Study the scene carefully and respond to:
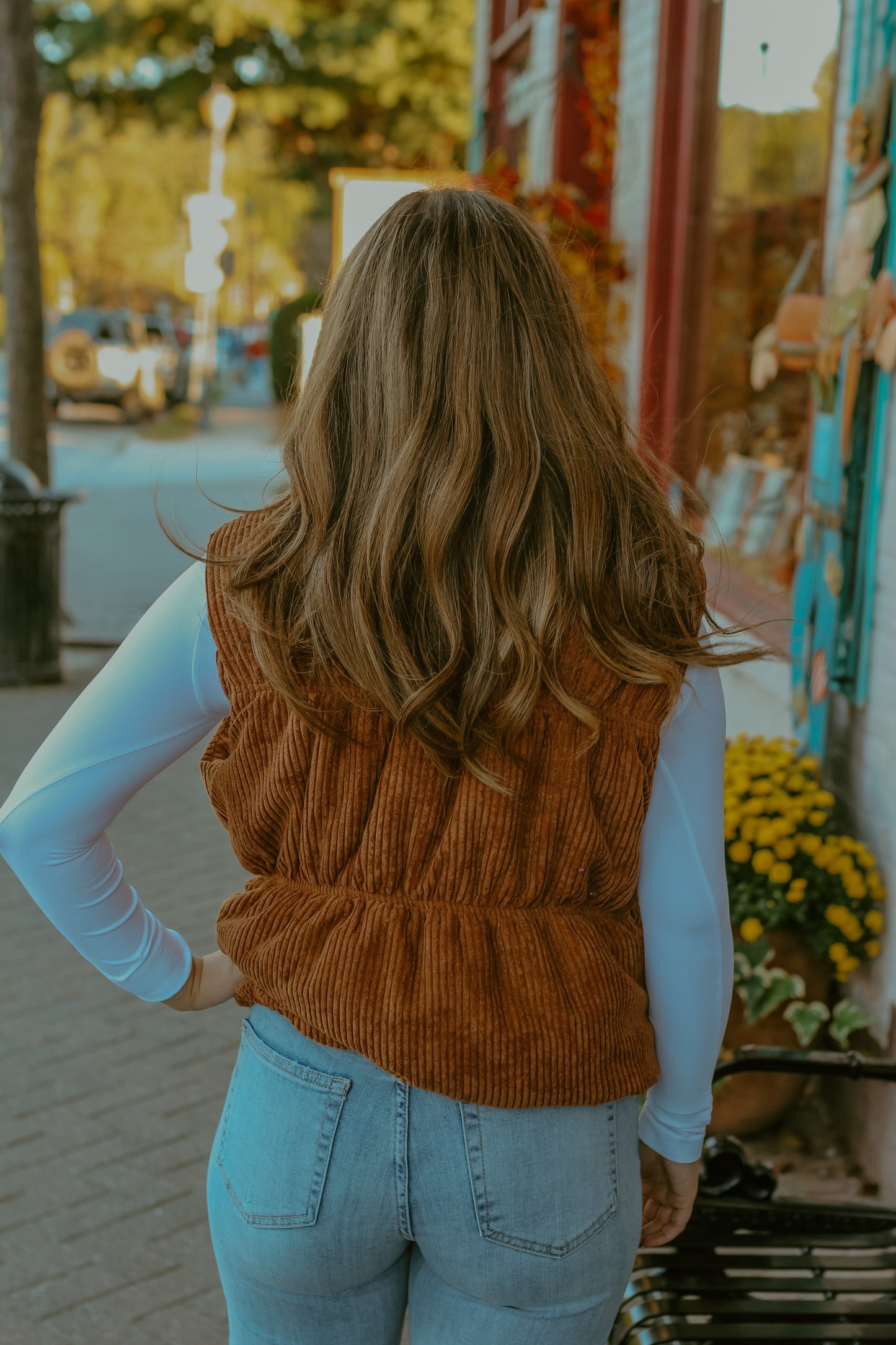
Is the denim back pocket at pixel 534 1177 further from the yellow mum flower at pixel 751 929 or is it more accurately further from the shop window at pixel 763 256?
the shop window at pixel 763 256

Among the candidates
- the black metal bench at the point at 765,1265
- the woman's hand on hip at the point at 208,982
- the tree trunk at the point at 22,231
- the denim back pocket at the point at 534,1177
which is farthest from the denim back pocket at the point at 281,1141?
the tree trunk at the point at 22,231

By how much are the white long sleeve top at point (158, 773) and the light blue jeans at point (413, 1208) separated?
7.3 inches

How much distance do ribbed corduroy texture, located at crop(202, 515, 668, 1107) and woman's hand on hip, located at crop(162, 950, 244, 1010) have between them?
30 cm

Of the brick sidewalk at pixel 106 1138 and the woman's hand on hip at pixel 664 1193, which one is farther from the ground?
the woman's hand on hip at pixel 664 1193

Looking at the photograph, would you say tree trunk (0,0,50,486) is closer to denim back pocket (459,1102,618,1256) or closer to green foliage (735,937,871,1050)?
green foliage (735,937,871,1050)

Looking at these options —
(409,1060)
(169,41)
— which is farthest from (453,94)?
(409,1060)

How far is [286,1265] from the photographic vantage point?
4.62 ft

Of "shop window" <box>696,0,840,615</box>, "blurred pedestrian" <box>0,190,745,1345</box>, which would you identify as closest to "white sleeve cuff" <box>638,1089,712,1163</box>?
"blurred pedestrian" <box>0,190,745,1345</box>

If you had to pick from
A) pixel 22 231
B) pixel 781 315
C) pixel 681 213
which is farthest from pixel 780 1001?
pixel 22 231

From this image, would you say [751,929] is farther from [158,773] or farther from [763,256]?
[763,256]

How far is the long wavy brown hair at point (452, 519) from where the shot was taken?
136cm

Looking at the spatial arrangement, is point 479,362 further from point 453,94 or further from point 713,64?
point 453,94

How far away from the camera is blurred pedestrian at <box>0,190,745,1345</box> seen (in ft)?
4.48

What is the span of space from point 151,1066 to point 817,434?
2486mm
